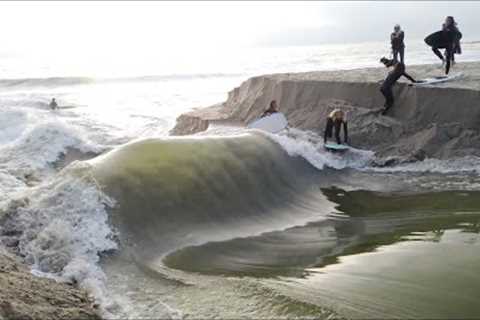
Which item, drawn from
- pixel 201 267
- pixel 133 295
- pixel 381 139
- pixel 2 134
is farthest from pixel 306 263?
pixel 2 134

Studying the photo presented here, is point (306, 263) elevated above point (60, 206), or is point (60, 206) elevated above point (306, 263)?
point (60, 206)

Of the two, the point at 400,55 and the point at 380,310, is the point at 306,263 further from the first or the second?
the point at 400,55

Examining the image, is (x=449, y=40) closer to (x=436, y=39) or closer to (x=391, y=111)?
(x=436, y=39)

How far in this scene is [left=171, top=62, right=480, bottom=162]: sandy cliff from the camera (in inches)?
460

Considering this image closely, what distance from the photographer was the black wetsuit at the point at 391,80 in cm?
1276

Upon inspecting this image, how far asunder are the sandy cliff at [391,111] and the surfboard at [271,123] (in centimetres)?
104

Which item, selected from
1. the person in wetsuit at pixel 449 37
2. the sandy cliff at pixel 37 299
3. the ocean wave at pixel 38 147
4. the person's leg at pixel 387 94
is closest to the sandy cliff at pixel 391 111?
the person's leg at pixel 387 94

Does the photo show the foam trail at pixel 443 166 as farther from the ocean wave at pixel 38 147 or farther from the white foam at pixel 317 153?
the ocean wave at pixel 38 147

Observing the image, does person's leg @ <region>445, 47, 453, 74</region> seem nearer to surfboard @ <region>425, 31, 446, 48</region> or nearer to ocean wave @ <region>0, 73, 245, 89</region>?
surfboard @ <region>425, 31, 446, 48</region>

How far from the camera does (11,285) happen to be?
487 centimetres

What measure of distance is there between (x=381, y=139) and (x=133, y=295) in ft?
28.3

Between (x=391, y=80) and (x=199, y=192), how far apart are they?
686 cm

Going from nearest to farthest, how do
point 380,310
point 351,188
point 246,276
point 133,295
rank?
point 380,310
point 133,295
point 246,276
point 351,188

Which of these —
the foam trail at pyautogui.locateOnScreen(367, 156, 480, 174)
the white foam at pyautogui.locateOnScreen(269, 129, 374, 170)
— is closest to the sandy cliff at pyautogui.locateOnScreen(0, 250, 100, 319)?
the white foam at pyautogui.locateOnScreen(269, 129, 374, 170)
